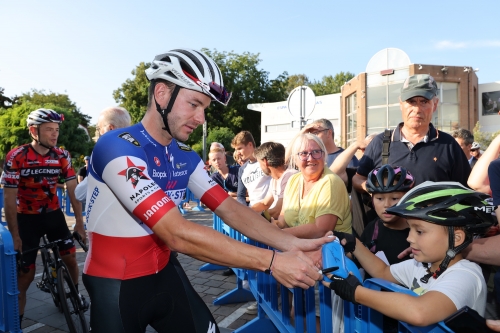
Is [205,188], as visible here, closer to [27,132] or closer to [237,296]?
[237,296]

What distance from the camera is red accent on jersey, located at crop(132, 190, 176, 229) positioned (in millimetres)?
1912

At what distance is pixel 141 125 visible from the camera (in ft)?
7.89

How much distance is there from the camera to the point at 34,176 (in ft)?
15.9

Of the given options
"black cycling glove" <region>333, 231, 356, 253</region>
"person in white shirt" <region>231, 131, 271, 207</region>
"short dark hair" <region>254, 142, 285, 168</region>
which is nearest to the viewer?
"black cycling glove" <region>333, 231, 356, 253</region>

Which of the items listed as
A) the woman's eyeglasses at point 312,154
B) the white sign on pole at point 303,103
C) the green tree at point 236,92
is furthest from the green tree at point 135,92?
the woman's eyeglasses at point 312,154

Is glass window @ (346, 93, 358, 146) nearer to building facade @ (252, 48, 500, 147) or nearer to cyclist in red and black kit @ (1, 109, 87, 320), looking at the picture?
building facade @ (252, 48, 500, 147)

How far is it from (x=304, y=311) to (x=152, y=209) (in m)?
1.97

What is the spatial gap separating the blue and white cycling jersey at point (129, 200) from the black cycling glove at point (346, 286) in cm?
90

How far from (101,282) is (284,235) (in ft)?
3.73

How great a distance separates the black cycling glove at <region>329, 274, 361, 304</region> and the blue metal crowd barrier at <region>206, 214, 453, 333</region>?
124 millimetres

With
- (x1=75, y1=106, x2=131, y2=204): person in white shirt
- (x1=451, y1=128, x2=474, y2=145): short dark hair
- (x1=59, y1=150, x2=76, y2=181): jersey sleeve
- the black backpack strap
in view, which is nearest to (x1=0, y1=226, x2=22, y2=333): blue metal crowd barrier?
(x1=75, y1=106, x2=131, y2=204): person in white shirt

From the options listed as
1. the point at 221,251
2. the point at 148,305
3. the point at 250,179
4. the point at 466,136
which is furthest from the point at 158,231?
the point at 466,136

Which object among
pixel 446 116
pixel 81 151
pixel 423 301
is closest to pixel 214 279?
pixel 423 301

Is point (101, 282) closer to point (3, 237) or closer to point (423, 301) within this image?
point (423, 301)
